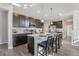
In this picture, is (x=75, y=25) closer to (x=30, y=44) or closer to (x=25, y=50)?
(x=30, y=44)

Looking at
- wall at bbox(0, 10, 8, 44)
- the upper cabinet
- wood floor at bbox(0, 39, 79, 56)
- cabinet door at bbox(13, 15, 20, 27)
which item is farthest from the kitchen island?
wall at bbox(0, 10, 8, 44)

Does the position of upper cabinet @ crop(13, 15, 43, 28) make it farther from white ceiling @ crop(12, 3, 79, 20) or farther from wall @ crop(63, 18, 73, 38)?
wall @ crop(63, 18, 73, 38)

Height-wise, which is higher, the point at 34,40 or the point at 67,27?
the point at 67,27

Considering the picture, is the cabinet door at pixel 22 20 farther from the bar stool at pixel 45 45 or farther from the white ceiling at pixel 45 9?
the bar stool at pixel 45 45

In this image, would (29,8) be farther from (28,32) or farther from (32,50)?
(32,50)

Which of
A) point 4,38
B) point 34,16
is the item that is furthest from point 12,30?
point 34,16

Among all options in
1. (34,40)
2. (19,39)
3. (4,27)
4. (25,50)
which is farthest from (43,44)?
(4,27)

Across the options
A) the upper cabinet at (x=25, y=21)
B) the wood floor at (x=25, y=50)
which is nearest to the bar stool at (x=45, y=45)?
the wood floor at (x=25, y=50)

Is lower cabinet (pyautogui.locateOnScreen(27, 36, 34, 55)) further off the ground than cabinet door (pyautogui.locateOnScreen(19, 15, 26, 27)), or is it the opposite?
cabinet door (pyautogui.locateOnScreen(19, 15, 26, 27))

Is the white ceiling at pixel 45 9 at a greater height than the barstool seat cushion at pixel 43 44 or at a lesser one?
greater

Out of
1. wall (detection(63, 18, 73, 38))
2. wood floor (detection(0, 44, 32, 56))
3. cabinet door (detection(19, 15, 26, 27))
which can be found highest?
cabinet door (detection(19, 15, 26, 27))

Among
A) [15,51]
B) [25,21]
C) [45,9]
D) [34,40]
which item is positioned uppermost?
[45,9]

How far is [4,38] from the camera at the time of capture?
7.07 feet

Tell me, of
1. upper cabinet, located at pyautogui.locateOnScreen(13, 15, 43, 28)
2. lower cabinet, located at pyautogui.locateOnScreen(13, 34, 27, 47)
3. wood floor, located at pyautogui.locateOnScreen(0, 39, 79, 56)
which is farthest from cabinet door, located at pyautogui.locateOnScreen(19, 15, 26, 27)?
wood floor, located at pyautogui.locateOnScreen(0, 39, 79, 56)
